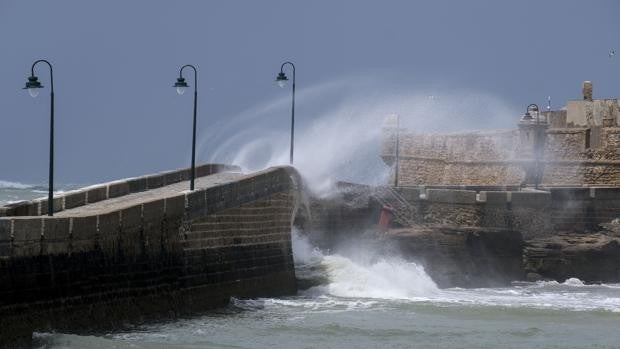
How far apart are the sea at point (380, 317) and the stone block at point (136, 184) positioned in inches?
143

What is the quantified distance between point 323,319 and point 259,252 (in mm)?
2693

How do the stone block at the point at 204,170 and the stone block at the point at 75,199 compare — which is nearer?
the stone block at the point at 75,199

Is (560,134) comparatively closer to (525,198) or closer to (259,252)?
(525,198)

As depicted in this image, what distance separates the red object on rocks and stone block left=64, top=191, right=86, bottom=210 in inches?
439

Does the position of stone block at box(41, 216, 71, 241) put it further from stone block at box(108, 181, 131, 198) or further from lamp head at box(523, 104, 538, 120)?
lamp head at box(523, 104, 538, 120)

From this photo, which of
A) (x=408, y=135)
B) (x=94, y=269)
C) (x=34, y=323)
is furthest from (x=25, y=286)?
(x=408, y=135)

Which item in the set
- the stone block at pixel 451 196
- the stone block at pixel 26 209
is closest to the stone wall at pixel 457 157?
the stone block at pixel 451 196

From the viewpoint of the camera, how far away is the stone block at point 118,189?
25.9 meters

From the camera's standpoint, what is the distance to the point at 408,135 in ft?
177

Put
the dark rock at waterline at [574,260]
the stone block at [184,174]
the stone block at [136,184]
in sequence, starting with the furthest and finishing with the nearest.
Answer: the dark rock at waterline at [574,260], the stone block at [184,174], the stone block at [136,184]

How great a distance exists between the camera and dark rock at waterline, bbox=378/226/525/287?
33.1m

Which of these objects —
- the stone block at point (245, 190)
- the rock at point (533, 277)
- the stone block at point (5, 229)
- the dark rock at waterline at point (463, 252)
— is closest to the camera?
Result: the stone block at point (5, 229)

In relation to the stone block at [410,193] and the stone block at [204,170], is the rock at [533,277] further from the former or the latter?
the stone block at [204,170]

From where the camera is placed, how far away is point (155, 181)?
28.6 metres
